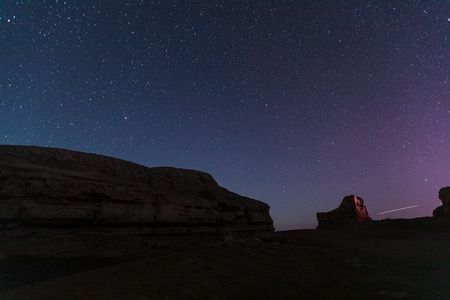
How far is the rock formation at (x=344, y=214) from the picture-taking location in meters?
45.2

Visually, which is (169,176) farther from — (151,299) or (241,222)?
(151,299)

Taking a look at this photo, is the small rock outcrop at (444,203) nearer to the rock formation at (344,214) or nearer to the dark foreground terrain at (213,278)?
the rock formation at (344,214)

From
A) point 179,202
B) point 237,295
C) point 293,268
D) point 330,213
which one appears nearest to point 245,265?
point 293,268

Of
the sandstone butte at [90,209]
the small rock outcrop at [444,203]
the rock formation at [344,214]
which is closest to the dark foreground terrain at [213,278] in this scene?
the sandstone butte at [90,209]

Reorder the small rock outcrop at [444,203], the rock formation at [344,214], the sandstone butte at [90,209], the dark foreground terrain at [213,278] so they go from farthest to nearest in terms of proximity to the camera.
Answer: the rock formation at [344,214] < the small rock outcrop at [444,203] < the sandstone butte at [90,209] < the dark foreground terrain at [213,278]

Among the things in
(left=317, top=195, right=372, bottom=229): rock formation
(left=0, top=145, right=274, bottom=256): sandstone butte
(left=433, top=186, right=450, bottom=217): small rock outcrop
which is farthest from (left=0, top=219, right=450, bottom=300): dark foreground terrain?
(left=433, top=186, right=450, bottom=217): small rock outcrop

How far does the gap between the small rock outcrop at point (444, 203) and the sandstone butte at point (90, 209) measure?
1539 inches

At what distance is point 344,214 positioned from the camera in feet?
151

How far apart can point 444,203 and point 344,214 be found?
13.8 meters

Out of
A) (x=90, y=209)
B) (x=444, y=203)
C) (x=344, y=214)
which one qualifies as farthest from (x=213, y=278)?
(x=444, y=203)

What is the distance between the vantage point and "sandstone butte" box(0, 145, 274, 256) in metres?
8.85

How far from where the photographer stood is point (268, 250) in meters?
13.9

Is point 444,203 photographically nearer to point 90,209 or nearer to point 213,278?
point 213,278

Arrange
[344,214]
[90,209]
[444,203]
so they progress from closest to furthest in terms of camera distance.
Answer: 1. [90,209]
2. [444,203]
3. [344,214]
